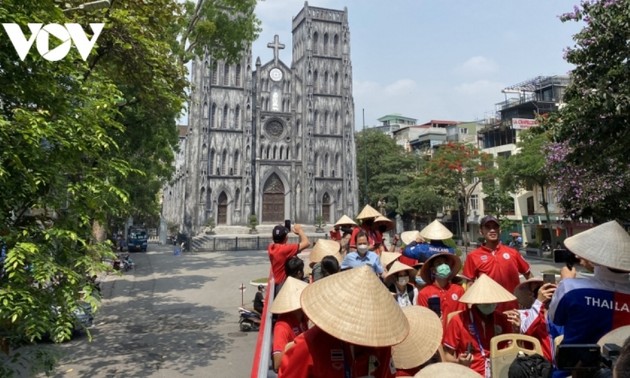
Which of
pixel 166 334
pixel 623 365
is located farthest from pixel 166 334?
pixel 623 365

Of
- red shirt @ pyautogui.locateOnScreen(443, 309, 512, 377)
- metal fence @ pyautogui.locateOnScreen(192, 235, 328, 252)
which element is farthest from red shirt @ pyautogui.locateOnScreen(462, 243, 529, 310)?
metal fence @ pyautogui.locateOnScreen(192, 235, 328, 252)

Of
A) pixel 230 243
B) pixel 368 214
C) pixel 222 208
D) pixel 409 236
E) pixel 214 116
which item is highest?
pixel 214 116

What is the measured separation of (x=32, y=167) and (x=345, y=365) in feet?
12.8

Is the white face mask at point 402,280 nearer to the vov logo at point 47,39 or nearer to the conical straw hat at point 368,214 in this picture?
the conical straw hat at point 368,214

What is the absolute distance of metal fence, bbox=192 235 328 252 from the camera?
117 feet

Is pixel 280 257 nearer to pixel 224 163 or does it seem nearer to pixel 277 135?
pixel 224 163

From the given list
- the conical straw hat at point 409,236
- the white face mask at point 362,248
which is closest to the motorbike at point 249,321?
the conical straw hat at point 409,236

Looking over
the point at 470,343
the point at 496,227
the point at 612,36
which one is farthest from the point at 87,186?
the point at 612,36

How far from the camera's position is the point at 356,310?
2.31 meters

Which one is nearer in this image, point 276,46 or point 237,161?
point 237,161

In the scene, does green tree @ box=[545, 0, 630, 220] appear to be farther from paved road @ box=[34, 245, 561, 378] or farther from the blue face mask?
paved road @ box=[34, 245, 561, 378]

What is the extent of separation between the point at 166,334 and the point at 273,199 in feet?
111

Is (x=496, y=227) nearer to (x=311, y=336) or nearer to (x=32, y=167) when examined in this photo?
(x=311, y=336)

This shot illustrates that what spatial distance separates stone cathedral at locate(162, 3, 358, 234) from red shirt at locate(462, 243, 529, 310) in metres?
36.5
